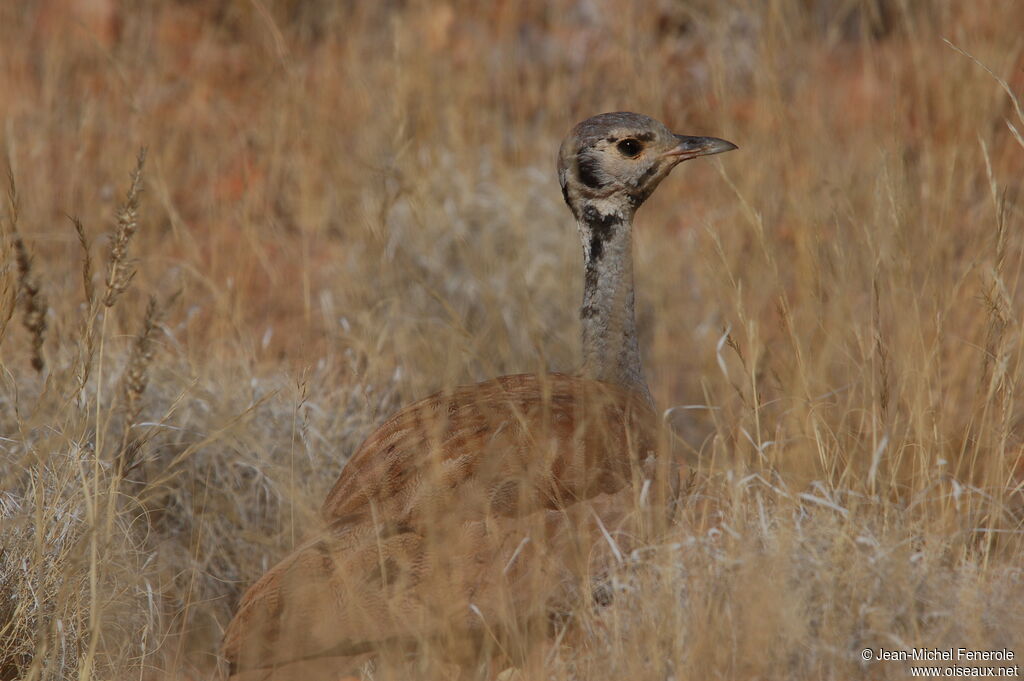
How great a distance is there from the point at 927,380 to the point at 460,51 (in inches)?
165

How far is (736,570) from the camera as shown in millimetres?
2641

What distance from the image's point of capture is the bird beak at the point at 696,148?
12.5 feet

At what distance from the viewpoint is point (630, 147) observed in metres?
3.83

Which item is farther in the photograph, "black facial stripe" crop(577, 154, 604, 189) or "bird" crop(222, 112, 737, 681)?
"black facial stripe" crop(577, 154, 604, 189)

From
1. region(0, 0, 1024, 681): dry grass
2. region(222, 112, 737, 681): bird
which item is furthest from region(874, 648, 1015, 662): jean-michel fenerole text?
region(222, 112, 737, 681): bird

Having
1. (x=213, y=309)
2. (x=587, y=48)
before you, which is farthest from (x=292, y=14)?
(x=213, y=309)

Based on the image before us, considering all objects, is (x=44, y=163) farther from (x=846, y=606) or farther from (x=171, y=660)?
(x=846, y=606)

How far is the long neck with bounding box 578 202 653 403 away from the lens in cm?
379

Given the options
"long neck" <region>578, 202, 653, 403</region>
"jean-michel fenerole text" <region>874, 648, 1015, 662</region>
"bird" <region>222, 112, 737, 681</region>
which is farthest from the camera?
"long neck" <region>578, 202, 653, 403</region>

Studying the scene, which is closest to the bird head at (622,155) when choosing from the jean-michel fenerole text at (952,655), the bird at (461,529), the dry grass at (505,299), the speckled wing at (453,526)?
the dry grass at (505,299)

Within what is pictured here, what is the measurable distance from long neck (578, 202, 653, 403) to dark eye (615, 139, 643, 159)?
18cm

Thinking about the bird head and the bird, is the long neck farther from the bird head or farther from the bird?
the bird

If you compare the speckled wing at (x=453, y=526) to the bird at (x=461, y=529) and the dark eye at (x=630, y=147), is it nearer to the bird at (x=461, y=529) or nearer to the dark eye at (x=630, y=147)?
the bird at (x=461, y=529)

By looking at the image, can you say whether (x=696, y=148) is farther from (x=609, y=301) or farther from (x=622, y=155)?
(x=609, y=301)
